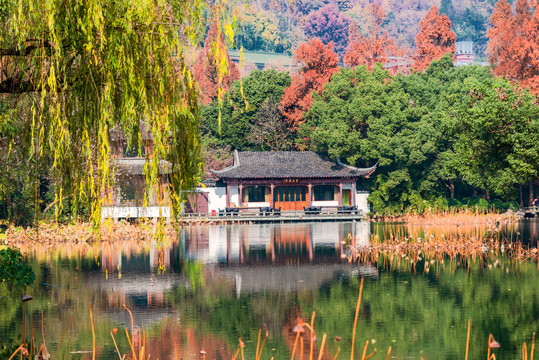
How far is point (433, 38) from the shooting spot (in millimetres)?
68500

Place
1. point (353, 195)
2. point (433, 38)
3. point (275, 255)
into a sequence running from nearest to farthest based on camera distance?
point (275, 255) < point (353, 195) < point (433, 38)

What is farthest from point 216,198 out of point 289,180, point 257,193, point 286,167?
point 286,167

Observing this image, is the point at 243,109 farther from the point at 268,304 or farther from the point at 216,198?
the point at 268,304

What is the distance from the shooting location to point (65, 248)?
29.8 meters

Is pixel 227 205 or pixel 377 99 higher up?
pixel 377 99

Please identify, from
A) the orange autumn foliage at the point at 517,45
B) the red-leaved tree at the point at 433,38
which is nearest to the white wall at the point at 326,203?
the orange autumn foliage at the point at 517,45

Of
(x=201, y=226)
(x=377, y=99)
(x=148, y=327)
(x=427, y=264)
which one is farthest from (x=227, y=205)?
(x=148, y=327)

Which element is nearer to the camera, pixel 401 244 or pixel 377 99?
pixel 401 244

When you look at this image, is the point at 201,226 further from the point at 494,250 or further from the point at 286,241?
the point at 494,250

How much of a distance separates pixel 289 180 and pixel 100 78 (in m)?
42.2

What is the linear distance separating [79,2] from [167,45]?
1350 mm

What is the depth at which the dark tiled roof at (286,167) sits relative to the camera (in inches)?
2010

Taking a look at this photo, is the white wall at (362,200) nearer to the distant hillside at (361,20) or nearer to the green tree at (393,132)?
the green tree at (393,132)

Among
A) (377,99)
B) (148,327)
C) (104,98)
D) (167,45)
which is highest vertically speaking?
(377,99)
